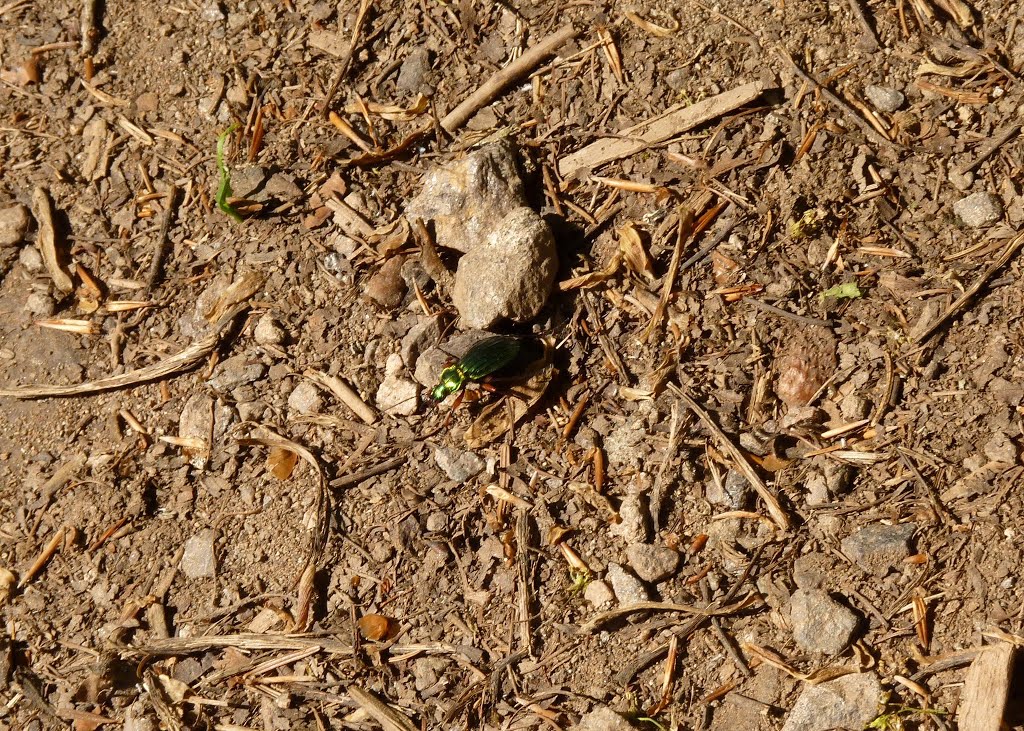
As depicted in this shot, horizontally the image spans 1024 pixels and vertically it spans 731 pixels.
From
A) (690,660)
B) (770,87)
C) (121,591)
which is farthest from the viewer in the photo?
(121,591)

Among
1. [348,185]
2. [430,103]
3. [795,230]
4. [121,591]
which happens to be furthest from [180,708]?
[795,230]

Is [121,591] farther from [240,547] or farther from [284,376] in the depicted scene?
[284,376]

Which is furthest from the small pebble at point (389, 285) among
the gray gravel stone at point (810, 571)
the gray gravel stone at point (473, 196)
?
the gray gravel stone at point (810, 571)

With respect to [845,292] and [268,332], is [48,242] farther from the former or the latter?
[845,292]

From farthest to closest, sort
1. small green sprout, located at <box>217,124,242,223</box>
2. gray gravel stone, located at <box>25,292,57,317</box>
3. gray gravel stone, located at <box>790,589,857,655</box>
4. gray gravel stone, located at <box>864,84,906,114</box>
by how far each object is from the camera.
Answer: gray gravel stone, located at <box>25,292,57,317</box>, small green sprout, located at <box>217,124,242,223</box>, gray gravel stone, located at <box>864,84,906,114</box>, gray gravel stone, located at <box>790,589,857,655</box>

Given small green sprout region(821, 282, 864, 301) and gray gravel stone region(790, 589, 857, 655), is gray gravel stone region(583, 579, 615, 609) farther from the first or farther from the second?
small green sprout region(821, 282, 864, 301)

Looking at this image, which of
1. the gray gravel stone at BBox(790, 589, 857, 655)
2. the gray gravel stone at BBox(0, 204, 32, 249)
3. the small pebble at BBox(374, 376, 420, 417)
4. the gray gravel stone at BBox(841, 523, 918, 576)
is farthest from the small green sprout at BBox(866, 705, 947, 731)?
the gray gravel stone at BBox(0, 204, 32, 249)
